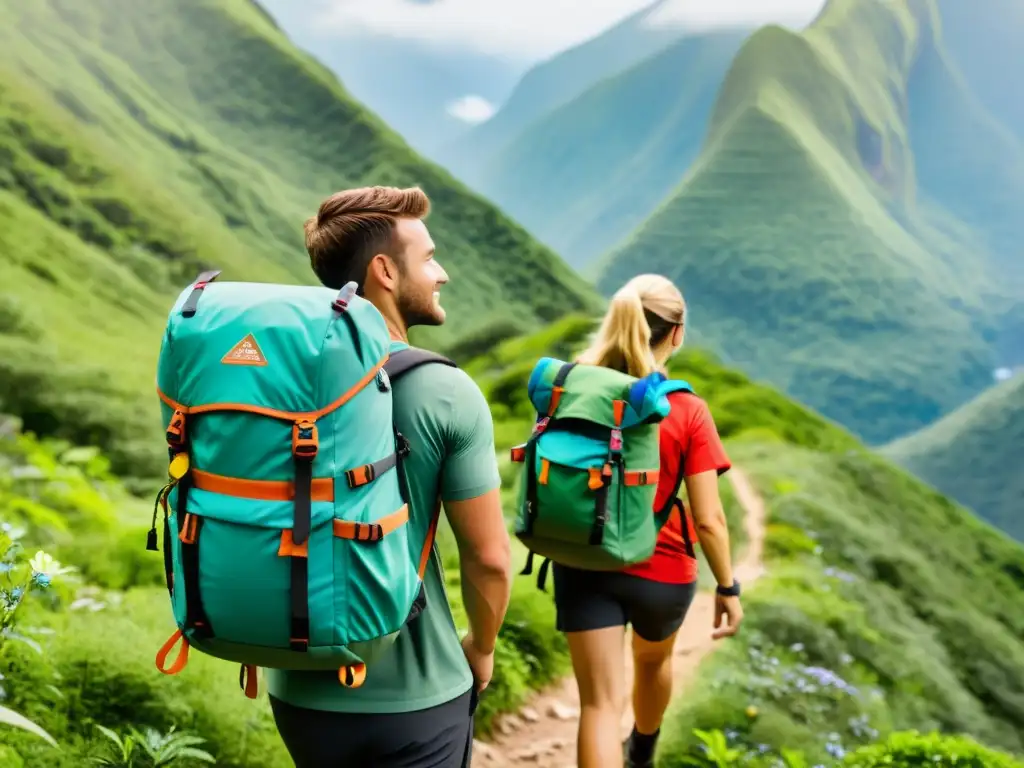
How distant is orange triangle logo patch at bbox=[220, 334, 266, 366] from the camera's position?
1740 mm

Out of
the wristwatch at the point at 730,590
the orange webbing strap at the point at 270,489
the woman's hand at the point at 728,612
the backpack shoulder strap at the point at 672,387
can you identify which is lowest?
the woman's hand at the point at 728,612

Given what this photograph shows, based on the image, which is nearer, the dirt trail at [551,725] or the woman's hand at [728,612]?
the woman's hand at [728,612]

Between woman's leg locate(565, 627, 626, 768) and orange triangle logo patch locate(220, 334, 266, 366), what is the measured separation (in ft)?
7.60

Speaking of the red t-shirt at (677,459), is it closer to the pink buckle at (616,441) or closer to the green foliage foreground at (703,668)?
the pink buckle at (616,441)

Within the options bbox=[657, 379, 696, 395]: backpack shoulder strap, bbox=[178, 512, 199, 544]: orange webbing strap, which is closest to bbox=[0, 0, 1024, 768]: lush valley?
bbox=[178, 512, 199, 544]: orange webbing strap

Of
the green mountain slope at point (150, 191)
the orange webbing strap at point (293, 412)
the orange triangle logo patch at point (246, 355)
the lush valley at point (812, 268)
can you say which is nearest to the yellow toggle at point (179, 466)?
the orange webbing strap at point (293, 412)

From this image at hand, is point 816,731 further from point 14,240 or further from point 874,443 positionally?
point 874,443

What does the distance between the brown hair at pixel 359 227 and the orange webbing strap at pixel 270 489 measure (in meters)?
0.63

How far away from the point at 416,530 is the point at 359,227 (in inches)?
32.6

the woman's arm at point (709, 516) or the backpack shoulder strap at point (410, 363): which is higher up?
the backpack shoulder strap at point (410, 363)

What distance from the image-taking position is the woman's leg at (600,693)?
3.46 metres

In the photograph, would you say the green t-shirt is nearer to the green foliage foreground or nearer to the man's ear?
the man's ear

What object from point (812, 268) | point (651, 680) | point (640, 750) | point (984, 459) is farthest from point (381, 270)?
point (812, 268)

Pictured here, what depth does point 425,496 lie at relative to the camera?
6.93 ft
